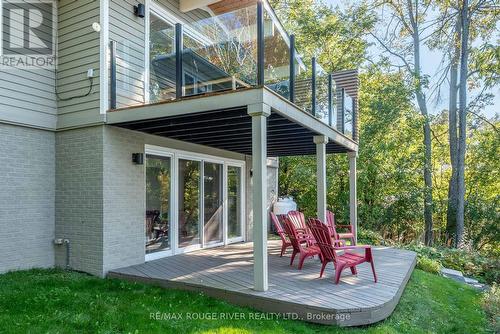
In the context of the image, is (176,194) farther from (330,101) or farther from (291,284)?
(330,101)

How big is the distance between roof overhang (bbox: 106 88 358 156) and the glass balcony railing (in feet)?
1.05

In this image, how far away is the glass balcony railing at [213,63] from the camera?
18.5ft

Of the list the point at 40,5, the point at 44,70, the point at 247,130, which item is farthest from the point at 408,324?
the point at 40,5

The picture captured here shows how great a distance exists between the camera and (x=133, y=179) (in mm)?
6406

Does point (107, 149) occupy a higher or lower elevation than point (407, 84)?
lower

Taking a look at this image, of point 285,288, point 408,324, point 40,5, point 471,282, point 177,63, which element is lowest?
point 471,282

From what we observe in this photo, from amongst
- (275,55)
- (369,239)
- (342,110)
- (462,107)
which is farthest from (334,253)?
(462,107)

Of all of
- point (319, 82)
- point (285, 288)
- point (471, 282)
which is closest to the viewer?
point (285, 288)

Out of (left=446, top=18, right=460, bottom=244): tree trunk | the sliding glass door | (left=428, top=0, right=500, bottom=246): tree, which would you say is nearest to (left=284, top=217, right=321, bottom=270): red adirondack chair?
the sliding glass door

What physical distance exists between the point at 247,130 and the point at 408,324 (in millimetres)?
3993

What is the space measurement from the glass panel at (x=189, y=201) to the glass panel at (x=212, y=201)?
30cm

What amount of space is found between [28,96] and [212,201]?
4.37 meters

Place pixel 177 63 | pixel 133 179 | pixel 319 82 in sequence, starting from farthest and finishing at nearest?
pixel 319 82 < pixel 133 179 < pixel 177 63

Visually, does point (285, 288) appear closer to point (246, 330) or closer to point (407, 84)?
point (246, 330)
